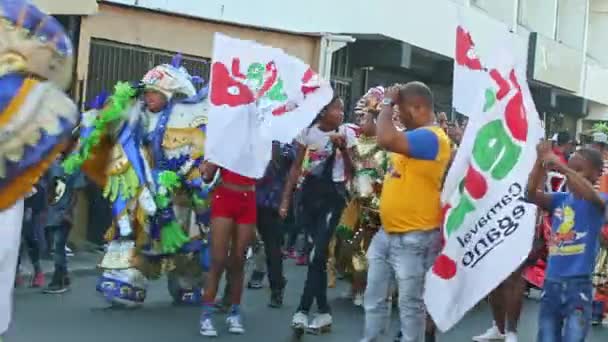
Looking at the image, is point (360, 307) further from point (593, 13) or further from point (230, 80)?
point (593, 13)

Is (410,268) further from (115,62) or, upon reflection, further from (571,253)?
(115,62)


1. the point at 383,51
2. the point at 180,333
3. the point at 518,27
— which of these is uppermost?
the point at 518,27

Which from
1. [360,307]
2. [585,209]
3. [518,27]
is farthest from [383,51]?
[585,209]

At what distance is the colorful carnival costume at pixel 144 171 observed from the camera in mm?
Answer: 8570

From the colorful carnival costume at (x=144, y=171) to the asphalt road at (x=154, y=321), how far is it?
1.13ft

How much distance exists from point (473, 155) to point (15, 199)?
3.18 m

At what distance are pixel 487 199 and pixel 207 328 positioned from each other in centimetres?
268

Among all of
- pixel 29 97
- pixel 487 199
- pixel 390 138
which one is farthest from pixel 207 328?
pixel 29 97

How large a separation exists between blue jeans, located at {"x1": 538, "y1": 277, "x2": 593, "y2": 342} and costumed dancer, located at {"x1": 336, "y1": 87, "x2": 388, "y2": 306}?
2702 millimetres

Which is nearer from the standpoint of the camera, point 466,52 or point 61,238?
point 466,52

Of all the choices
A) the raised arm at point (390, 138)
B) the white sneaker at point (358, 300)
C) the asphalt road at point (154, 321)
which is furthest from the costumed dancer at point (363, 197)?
the raised arm at point (390, 138)

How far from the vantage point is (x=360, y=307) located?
9.73 m

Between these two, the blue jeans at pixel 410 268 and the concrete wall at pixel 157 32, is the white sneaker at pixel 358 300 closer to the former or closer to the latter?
the blue jeans at pixel 410 268

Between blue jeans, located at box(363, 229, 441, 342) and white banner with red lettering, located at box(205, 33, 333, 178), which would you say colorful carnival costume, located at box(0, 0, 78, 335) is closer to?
blue jeans, located at box(363, 229, 441, 342)
